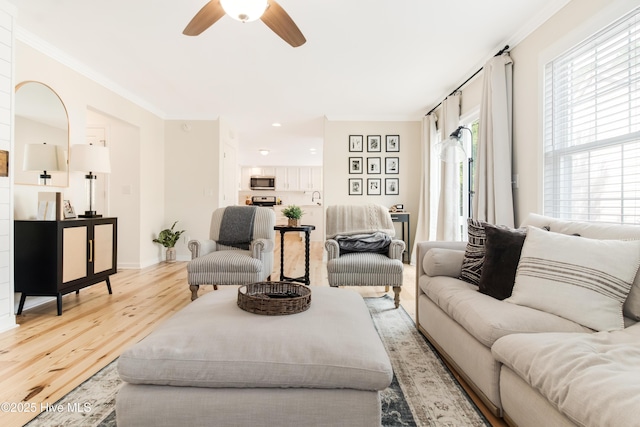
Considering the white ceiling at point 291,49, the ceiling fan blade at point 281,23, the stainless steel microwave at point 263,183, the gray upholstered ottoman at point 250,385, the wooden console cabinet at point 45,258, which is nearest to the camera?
the gray upholstered ottoman at point 250,385

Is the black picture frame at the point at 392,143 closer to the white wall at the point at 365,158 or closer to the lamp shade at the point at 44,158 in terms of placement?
the white wall at the point at 365,158

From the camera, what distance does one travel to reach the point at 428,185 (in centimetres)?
515

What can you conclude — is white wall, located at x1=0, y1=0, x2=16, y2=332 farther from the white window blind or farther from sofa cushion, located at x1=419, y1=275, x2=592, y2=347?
the white window blind

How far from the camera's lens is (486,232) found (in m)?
2.00

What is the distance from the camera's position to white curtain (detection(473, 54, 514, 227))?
296 cm

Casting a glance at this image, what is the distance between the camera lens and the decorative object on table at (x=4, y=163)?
2465 millimetres

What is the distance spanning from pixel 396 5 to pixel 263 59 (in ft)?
4.94

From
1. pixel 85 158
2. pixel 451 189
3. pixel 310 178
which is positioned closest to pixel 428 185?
pixel 451 189

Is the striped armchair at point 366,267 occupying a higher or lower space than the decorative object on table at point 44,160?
lower

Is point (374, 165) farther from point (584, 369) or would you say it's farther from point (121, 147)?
point (584, 369)

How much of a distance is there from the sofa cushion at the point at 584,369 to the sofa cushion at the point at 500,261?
1.61 ft

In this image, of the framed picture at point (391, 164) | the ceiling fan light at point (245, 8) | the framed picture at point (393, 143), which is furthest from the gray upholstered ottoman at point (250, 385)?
the framed picture at point (393, 143)

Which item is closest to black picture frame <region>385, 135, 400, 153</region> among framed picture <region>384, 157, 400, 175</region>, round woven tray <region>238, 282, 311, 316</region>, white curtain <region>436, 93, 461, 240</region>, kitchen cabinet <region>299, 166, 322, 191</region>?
framed picture <region>384, 157, 400, 175</region>

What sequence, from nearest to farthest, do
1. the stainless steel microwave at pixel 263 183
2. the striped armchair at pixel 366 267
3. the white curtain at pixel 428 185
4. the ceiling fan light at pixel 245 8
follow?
1. the ceiling fan light at pixel 245 8
2. the striped armchair at pixel 366 267
3. the white curtain at pixel 428 185
4. the stainless steel microwave at pixel 263 183
